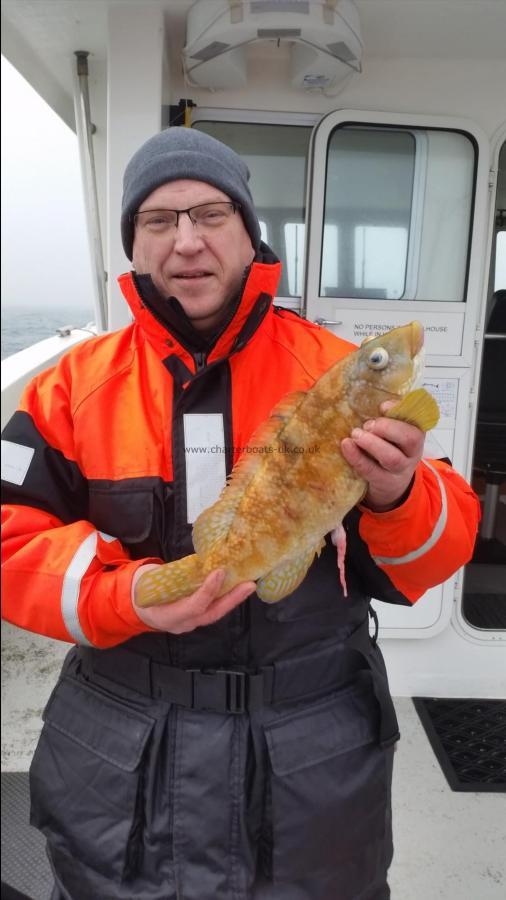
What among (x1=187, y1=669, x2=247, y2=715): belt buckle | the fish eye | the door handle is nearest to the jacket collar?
the fish eye

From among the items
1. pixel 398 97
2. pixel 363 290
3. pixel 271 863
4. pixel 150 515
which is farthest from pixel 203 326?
pixel 398 97

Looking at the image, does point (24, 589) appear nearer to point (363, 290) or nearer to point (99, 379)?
point (99, 379)

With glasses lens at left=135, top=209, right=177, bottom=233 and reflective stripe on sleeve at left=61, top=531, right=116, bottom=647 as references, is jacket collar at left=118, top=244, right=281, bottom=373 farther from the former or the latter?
reflective stripe on sleeve at left=61, top=531, right=116, bottom=647

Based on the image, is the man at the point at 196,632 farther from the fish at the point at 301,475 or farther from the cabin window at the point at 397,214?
the cabin window at the point at 397,214

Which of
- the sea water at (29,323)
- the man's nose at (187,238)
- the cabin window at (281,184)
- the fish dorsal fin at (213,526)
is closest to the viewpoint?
the sea water at (29,323)

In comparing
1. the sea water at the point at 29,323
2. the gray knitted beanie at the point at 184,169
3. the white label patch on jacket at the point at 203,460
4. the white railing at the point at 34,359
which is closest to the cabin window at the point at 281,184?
the white railing at the point at 34,359

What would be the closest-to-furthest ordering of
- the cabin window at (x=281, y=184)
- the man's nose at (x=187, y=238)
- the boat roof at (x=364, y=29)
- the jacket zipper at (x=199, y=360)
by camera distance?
the man's nose at (x=187, y=238) → the jacket zipper at (x=199, y=360) → the boat roof at (x=364, y=29) → the cabin window at (x=281, y=184)

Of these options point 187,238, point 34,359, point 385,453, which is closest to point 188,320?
point 187,238
